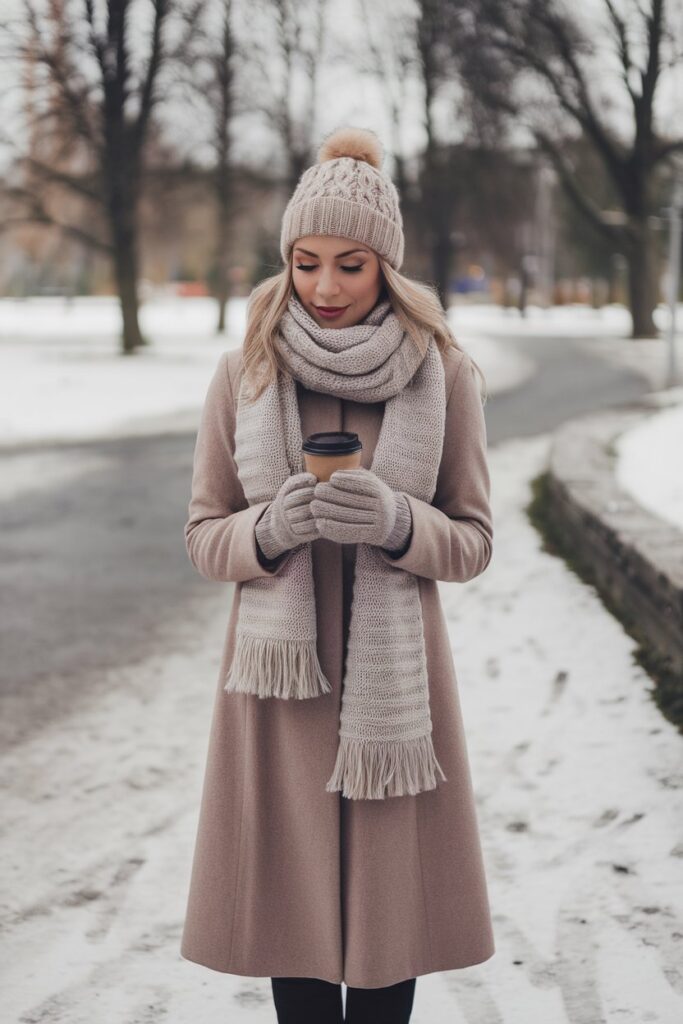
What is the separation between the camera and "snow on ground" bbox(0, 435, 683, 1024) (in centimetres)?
282

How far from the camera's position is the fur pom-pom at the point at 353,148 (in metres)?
2.31

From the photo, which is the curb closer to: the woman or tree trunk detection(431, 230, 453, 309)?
the woman

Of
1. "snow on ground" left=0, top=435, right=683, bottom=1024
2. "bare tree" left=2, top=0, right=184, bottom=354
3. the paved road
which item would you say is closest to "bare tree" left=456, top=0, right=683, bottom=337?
"bare tree" left=2, top=0, right=184, bottom=354

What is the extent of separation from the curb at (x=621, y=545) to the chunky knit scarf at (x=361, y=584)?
2.49 meters

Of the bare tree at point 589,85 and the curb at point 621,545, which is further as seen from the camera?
the bare tree at point 589,85

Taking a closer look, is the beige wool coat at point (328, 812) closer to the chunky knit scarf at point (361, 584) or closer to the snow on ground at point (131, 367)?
the chunky knit scarf at point (361, 584)

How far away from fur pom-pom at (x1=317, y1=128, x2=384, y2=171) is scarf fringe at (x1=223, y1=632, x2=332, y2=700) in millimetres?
928

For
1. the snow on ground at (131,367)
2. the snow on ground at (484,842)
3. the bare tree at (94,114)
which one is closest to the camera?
the snow on ground at (484,842)

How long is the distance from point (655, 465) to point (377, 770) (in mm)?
6713

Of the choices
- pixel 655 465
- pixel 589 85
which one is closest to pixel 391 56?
pixel 589 85

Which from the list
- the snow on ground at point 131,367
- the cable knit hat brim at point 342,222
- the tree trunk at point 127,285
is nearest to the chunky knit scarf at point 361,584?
the cable knit hat brim at point 342,222

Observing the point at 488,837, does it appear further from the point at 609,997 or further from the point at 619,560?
the point at 619,560

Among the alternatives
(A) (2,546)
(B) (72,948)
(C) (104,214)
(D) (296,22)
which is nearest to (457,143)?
(D) (296,22)

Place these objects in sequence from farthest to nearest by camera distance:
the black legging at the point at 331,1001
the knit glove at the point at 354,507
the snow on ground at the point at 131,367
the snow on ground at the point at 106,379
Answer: the snow on ground at the point at 131,367, the snow on ground at the point at 106,379, the black legging at the point at 331,1001, the knit glove at the point at 354,507
